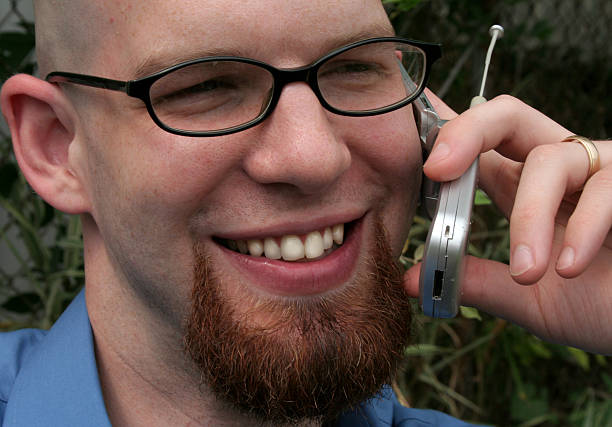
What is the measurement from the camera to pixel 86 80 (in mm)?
1108

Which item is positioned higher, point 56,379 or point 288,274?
point 288,274

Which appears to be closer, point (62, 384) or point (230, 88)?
point (230, 88)

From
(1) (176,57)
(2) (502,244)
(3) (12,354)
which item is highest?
(1) (176,57)

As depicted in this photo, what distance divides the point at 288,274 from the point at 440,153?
37 cm

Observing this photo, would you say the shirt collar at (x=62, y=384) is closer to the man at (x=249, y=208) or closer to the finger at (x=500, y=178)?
the man at (x=249, y=208)

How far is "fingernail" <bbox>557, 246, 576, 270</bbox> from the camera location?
959 mm

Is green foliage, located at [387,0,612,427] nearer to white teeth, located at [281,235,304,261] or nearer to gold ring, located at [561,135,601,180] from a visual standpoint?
gold ring, located at [561,135,601,180]

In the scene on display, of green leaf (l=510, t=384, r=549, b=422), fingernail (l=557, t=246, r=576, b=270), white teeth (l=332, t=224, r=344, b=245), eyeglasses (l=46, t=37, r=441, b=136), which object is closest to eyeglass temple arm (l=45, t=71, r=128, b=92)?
eyeglasses (l=46, t=37, r=441, b=136)

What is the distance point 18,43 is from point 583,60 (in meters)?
3.65

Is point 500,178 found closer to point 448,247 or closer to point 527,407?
point 448,247

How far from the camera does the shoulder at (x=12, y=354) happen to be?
135 centimetres

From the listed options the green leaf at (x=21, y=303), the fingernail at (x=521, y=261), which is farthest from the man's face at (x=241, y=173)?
the green leaf at (x=21, y=303)

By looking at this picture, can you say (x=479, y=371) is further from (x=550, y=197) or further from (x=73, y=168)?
(x=73, y=168)

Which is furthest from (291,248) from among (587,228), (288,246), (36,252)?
(36,252)
